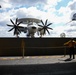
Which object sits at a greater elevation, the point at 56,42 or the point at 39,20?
the point at 39,20

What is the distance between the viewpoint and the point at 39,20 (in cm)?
7188

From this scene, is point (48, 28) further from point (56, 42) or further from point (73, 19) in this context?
point (56, 42)

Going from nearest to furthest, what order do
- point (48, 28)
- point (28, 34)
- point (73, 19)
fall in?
point (73, 19) < point (28, 34) < point (48, 28)

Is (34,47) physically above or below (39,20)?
below

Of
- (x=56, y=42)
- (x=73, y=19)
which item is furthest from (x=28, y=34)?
(x=56, y=42)

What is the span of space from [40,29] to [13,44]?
39.6m

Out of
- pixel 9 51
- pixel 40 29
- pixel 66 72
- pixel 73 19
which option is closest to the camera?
pixel 66 72

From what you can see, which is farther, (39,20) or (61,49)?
(39,20)

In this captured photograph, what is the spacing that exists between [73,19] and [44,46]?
3009 centimetres

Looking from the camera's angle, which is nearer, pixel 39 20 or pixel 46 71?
pixel 46 71

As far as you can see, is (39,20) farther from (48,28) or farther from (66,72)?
(66,72)

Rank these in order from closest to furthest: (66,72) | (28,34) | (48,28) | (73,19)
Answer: (66,72), (73,19), (28,34), (48,28)

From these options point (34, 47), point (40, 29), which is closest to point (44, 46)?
point (34, 47)

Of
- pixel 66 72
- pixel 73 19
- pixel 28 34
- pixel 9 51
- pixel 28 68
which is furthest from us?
pixel 28 34
